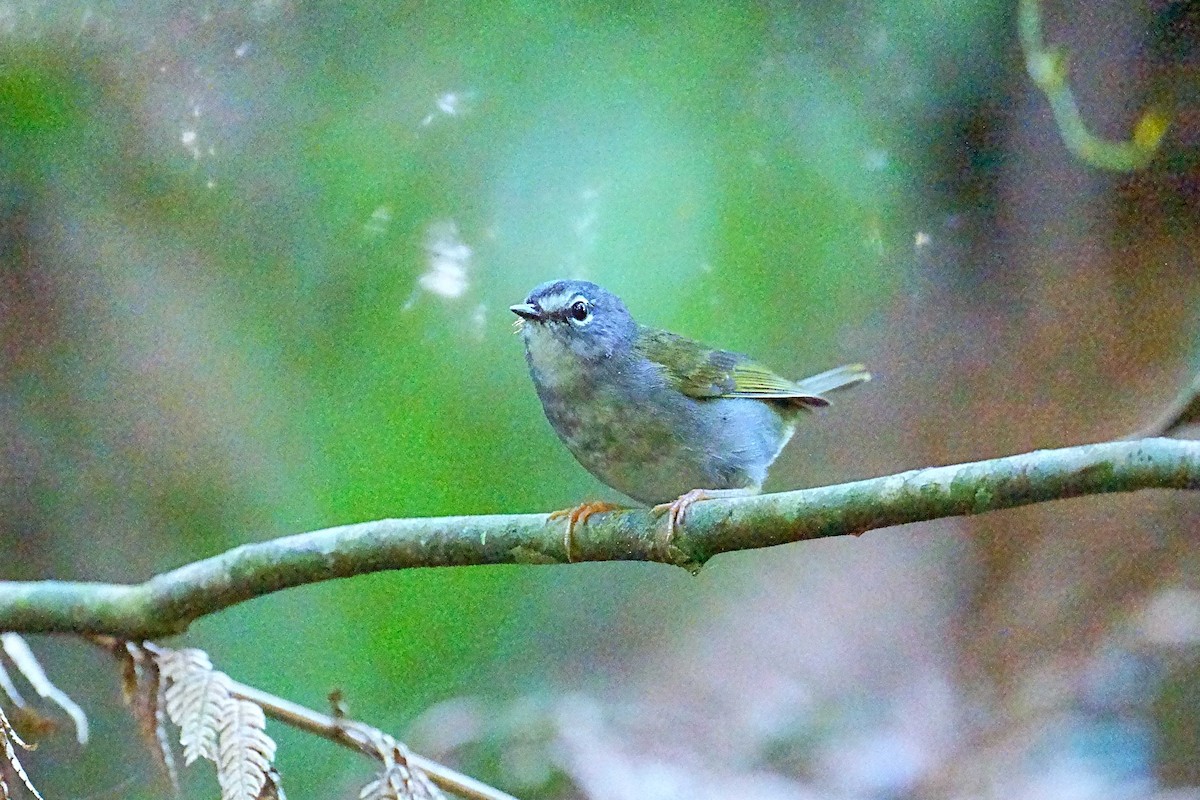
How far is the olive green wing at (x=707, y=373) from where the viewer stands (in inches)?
106

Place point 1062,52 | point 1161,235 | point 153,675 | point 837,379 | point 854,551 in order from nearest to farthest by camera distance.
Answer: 1. point 153,675
2. point 1062,52
3. point 1161,235
4. point 837,379
5. point 854,551

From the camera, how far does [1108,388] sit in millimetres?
2973

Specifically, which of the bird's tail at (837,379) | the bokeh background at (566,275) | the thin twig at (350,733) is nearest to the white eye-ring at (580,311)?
the bokeh background at (566,275)

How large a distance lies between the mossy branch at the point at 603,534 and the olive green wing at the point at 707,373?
57cm

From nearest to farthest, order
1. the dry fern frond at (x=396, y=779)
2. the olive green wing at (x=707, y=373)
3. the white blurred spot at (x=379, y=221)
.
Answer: the dry fern frond at (x=396, y=779)
the olive green wing at (x=707, y=373)
the white blurred spot at (x=379, y=221)

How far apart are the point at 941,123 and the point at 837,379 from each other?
0.68 m

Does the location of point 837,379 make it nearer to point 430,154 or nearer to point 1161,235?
point 1161,235

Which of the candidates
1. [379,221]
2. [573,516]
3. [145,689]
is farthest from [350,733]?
[379,221]

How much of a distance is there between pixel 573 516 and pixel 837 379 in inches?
40.6

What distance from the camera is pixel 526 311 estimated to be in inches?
97.0

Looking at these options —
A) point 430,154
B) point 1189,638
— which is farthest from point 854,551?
point 430,154

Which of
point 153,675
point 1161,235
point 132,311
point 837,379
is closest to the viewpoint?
point 153,675

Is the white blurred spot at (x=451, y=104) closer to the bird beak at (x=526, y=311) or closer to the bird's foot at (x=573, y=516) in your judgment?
the bird beak at (x=526, y=311)

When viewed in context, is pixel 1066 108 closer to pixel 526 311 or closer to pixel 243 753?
pixel 526 311
